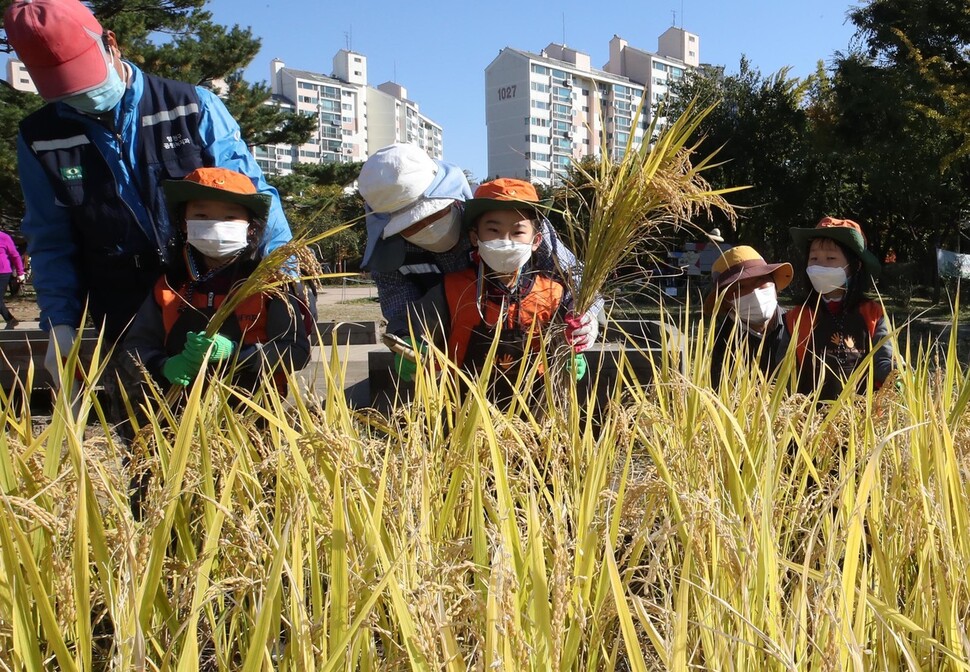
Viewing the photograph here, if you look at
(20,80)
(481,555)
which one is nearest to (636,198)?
(481,555)

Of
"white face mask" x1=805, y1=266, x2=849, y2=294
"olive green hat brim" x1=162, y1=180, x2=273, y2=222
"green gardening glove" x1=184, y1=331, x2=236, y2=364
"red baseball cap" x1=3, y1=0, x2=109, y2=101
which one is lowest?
"green gardening glove" x1=184, y1=331, x2=236, y2=364

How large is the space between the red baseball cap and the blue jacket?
15cm

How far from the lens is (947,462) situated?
4.21 ft

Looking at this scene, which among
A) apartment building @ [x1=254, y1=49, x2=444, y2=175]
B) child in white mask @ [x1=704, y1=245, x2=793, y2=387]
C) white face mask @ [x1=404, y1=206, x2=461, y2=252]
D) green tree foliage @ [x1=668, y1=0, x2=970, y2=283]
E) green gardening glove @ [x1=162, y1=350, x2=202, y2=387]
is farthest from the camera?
apartment building @ [x1=254, y1=49, x2=444, y2=175]

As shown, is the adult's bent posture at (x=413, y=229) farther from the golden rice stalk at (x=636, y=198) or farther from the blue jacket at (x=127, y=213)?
the golden rice stalk at (x=636, y=198)

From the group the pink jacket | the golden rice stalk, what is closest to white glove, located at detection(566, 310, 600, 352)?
the golden rice stalk

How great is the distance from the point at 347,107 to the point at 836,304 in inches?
4018

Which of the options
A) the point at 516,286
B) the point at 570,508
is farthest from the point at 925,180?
the point at 570,508

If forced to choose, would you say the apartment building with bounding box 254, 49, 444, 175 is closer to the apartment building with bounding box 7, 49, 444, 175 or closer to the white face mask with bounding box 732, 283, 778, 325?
the apartment building with bounding box 7, 49, 444, 175

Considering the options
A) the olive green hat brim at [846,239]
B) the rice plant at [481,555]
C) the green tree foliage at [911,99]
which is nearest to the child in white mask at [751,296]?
the olive green hat brim at [846,239]

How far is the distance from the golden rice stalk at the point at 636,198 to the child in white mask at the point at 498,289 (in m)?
0.39

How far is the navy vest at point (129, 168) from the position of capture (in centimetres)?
228

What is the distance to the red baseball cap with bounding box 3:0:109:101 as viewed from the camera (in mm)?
2072

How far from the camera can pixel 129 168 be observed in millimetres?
2320
